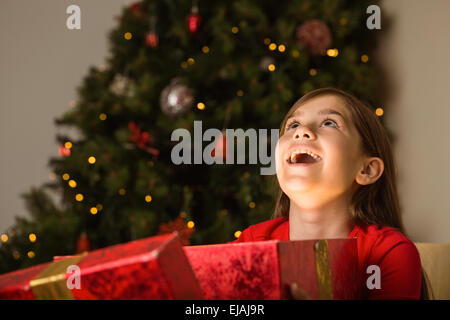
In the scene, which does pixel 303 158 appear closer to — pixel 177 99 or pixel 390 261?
pixel 390 261

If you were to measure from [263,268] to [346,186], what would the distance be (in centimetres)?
45

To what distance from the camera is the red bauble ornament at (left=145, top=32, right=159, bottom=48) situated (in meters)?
2.03

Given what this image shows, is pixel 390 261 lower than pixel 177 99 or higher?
lower

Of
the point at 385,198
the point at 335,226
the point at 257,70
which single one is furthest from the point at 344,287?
the point at 257,70

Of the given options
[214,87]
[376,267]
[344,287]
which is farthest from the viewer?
[214,87]

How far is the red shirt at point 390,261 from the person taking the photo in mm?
716

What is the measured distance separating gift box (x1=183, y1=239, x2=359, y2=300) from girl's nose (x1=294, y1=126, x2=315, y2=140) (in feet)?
1.02

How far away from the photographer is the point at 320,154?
2.68 ft

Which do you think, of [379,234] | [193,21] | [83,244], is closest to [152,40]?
[193,21]

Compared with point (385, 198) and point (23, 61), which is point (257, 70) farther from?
point (23, 61)

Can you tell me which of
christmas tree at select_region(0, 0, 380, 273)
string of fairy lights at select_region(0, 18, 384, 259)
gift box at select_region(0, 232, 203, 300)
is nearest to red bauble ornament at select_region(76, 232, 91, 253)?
christmas tree at select_region(0, 0, 380, 273)

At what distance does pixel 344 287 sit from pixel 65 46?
7.99ft

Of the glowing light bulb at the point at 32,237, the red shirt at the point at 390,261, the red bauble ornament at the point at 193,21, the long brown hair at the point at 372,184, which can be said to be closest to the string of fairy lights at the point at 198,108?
the glowing light bulb at the point at 32,237

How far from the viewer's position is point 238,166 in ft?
6.17
